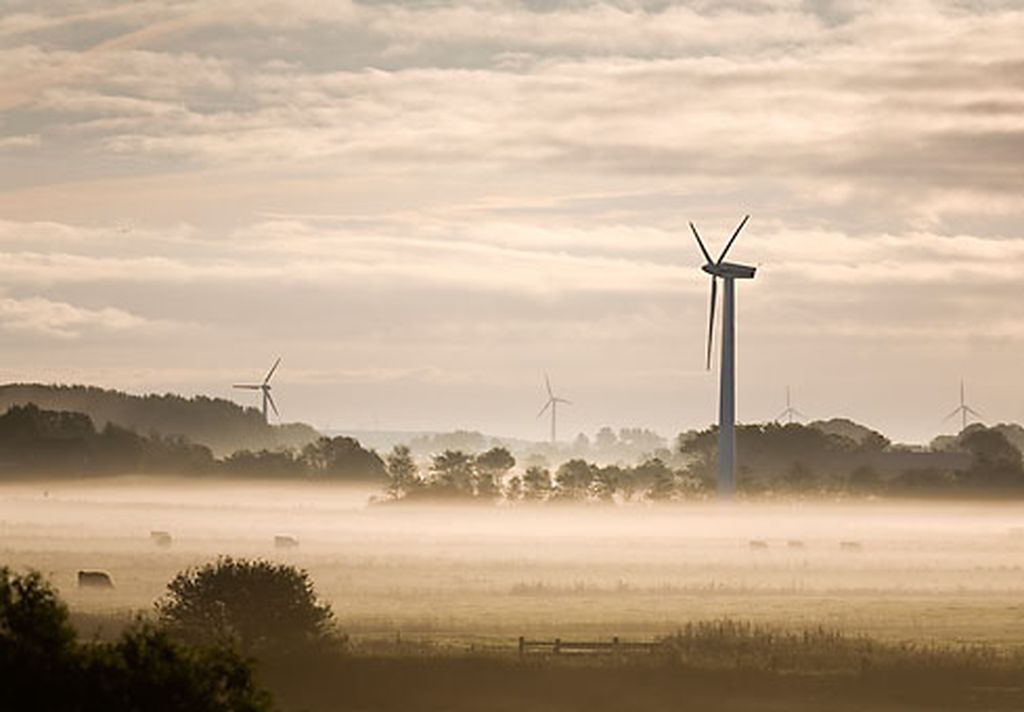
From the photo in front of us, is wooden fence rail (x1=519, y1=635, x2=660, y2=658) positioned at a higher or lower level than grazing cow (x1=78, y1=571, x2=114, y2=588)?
lower

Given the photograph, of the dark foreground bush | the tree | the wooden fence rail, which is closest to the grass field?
the wooden fence rail

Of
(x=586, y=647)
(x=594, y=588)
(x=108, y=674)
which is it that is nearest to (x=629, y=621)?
(x=586, y=647)

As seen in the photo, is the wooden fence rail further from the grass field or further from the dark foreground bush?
the dark foreground bush

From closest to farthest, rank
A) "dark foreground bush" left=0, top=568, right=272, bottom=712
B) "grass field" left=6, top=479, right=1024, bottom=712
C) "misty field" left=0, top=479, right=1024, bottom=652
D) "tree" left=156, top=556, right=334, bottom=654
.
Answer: "dark foreground bush" left=0, top=568, right=272, bottom=712, "grass field" left=6, top=479, right=1024, bottom=712, "tree" left=156, top=556, right=334, bottom=654, "misty field" left=0, top=479, right=1024, bottom=652

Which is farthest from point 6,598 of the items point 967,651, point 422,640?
point 967,651

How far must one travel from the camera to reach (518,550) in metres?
191

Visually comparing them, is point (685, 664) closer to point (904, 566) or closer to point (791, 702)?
point (791, 702)

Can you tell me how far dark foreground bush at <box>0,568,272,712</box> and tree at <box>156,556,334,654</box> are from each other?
3781 cm

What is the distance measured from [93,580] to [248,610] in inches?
2050

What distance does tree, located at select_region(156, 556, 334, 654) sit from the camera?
257ft

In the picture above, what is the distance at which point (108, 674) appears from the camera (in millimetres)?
39625

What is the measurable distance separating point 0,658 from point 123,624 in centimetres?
4947

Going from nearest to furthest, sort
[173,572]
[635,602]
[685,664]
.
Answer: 1. [685,664]
2. [635,602]
3. [173,572]

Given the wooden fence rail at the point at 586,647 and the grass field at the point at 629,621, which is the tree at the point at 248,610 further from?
the wooden fence rail at the point at 586,647
